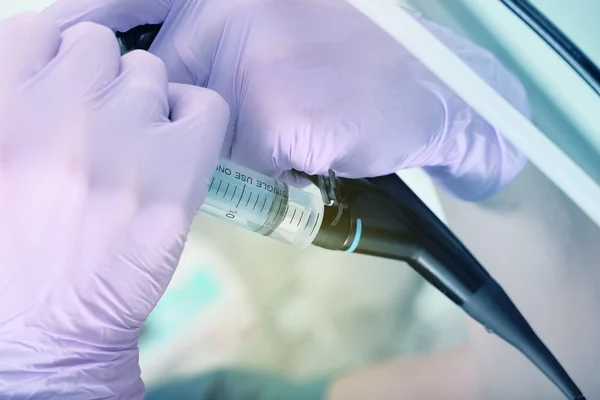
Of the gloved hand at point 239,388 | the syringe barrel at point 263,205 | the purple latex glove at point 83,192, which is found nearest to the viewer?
the purple latex glove at point 83,192

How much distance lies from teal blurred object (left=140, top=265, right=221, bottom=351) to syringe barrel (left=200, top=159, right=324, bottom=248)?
196mm

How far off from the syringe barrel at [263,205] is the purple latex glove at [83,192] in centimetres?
6

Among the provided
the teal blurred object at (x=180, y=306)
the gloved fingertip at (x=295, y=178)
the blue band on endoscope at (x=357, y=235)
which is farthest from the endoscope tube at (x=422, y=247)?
the teal blurred object at (x=180, y=306)

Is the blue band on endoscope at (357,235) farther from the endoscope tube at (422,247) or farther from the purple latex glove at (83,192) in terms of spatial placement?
the purple latex glove at (83,192)

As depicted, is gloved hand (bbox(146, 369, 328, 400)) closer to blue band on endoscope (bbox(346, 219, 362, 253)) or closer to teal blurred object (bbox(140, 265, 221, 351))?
teal blurred object (bbox(140, 265, 221, 351))

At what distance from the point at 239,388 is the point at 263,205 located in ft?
1.17

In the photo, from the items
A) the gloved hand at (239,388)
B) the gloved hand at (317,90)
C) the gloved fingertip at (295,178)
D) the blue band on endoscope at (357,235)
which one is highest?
the gloved hand at (317,90)

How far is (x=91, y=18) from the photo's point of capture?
34.2 inches

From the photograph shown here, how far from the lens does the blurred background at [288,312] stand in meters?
0.89

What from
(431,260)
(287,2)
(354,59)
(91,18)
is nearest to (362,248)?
(431,260)

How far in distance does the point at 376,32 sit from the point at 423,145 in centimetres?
20

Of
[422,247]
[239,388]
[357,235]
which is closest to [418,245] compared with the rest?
[422,247]

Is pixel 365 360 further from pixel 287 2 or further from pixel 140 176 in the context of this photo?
pixel 287 2

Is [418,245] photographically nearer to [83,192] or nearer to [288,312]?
[288,312]
